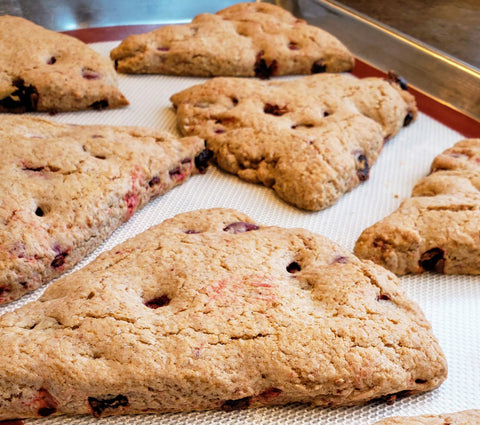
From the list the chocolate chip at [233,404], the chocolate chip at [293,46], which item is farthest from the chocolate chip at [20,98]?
the chocolate chip at [233,404]

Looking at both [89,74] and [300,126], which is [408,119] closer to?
[300,126]

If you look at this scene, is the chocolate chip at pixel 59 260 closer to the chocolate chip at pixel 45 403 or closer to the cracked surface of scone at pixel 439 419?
the chocolate chip at pixel 45 403

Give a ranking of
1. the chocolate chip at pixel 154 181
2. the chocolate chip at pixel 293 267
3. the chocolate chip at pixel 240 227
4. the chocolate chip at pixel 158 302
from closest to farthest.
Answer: the chocolate chip at pixel 158 302
the chocolate chip at pixel 293 267
the chocolate chip at pixel 240 227
the chocolate chip at pixel 154 181

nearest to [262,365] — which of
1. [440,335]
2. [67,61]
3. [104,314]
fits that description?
[104,314]

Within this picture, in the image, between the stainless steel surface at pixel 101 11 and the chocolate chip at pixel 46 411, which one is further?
the stainless steel surface at pixel 101 11

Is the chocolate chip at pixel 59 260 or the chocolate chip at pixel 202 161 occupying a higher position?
the chocolate chip at pixel 202 161

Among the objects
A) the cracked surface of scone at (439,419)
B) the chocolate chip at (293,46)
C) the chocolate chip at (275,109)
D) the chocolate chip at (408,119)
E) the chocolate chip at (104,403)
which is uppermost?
the chocolate chip at (293,46)

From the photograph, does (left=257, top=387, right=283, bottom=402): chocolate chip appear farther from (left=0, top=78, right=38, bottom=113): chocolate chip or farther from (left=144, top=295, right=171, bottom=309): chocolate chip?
(left=0, top=78, right=38, bottom=113): chocolate chip
